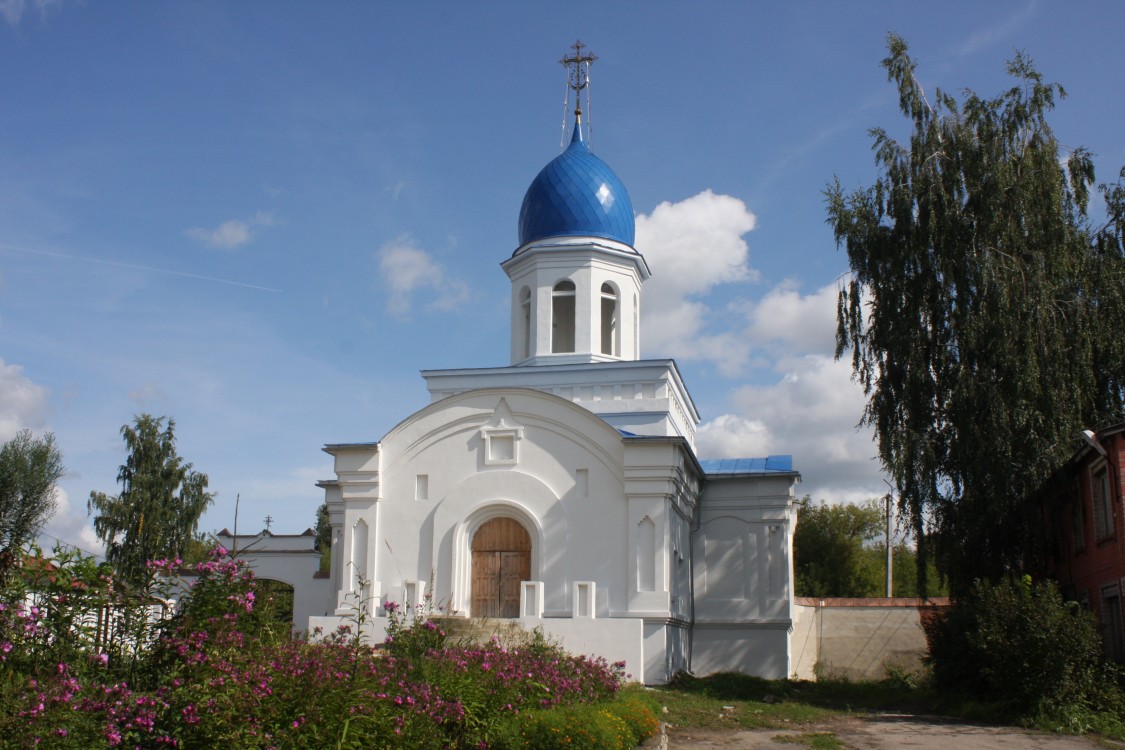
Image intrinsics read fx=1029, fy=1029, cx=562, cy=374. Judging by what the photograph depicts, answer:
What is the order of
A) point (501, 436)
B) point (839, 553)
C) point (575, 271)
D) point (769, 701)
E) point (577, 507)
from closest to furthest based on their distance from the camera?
point (769, 701) → point (577, 507) → point (501, 436) → point (575, 271) → point (839, 553)

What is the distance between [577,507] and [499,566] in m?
1.81

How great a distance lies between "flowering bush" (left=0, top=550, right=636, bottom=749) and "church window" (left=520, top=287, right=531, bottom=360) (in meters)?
14.2

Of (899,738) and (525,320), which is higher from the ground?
(525,320)

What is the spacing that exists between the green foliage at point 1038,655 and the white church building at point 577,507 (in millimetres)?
5285

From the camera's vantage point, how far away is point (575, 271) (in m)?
22.7

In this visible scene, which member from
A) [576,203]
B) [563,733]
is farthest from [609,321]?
[563,733]

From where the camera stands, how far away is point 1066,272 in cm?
1755

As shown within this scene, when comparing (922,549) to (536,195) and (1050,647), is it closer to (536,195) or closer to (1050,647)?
(1050,647)

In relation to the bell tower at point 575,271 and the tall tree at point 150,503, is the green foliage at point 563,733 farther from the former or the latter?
the tall tree at point 150,503

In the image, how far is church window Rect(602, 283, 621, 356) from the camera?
75.3ft

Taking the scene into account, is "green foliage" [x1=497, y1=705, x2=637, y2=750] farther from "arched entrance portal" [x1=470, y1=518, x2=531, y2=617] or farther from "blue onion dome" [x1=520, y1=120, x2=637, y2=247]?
"blue onion dome" [x1=520, y1=120, x2=637, y2=247]

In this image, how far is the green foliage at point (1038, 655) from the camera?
13.5m

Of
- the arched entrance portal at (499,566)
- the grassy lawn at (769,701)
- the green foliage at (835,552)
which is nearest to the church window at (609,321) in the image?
the arched entrance portal at (499,566)

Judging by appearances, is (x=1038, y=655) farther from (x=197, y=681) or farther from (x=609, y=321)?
(x=609, y=321)
